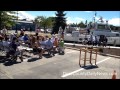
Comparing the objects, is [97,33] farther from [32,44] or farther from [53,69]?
[53,69]

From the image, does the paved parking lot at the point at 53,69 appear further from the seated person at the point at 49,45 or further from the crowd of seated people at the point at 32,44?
the seated person at the point at 49,45

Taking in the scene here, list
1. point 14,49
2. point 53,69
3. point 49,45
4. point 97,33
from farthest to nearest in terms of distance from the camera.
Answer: point 97,33 → point 49,45 → point 14,49 → point 53,69

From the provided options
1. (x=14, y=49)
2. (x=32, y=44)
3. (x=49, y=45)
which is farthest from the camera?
(x=32, y=44)

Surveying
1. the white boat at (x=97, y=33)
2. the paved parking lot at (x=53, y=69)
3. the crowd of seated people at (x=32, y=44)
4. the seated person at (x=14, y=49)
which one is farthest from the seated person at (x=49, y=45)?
the white boat at (x=97, y=33)

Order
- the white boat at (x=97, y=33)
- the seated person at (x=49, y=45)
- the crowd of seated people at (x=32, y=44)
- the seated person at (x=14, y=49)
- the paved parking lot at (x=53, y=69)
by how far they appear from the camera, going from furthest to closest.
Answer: the white boat at (x=97, y=33) < the seated person at (x=49, y=45) < the crowd of seated people at (x=32, y=44) < the seated person at (x=14, y=49) < the paved parking lot at (x=53, y=69)

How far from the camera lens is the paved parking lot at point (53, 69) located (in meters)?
8.70

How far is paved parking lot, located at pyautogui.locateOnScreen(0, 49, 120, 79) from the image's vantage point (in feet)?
28.6

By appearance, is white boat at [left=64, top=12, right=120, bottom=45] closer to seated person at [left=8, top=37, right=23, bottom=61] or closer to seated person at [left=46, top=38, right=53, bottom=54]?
seated person at [left=46, top=38, right=53, bottom=54]

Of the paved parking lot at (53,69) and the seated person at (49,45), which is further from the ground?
the seated person at (49,45)

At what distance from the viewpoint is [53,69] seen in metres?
9.80

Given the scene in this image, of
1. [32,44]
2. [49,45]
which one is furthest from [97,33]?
[49,45]

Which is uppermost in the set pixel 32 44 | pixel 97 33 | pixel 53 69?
pixel 97 33
